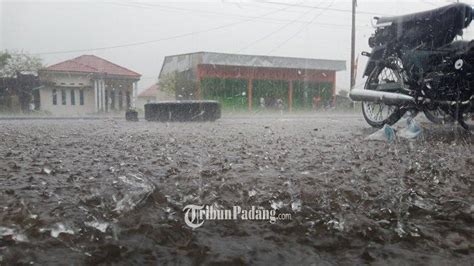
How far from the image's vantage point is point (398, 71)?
13.4 feet

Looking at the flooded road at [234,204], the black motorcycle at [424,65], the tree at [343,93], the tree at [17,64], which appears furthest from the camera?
the tree at [343,93]

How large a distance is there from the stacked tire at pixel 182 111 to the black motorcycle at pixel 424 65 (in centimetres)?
256

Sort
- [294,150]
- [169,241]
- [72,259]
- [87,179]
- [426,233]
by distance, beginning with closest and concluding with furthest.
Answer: [72,259] → [169,241] → [426,233] → [87,179] → [294,150]

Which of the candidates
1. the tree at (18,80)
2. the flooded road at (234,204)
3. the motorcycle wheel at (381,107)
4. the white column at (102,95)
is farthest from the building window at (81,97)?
the motorcycle wheel at (381,107)

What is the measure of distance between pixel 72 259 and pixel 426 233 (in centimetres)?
107

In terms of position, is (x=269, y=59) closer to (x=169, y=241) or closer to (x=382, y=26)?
(x=382, y=26)

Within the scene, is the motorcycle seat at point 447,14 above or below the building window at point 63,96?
above

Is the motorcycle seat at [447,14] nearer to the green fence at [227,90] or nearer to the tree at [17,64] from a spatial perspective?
the green fence at [227,90]

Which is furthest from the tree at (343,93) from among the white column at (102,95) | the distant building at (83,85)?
the white column at (102,95)

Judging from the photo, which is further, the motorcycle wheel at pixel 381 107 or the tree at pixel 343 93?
the tree at pixel 343 93

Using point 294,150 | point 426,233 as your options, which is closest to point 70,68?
point 294,150

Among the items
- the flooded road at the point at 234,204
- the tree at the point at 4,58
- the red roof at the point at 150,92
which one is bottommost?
the flooded road at the point at 234,204

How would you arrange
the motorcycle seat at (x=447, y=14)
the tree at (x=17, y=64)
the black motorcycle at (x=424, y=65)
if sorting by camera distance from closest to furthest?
1. the black motorcycle at (x=424, y=65)
2. the motorcycle seat at (x=447, y=14)
3. the tree at (x=17, y=64)

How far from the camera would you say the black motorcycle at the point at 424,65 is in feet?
11.4
